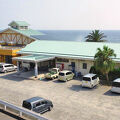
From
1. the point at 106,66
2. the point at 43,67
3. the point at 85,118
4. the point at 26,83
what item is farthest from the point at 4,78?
the point at 85,118

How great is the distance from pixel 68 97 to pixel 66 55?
40.8 feet

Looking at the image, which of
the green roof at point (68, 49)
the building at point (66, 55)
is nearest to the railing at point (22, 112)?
the building at point (66, 55)

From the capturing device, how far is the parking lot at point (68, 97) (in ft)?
60.5

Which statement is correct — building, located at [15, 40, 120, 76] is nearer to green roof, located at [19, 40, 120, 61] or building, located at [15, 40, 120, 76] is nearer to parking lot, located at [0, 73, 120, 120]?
green roof, located at [19, 40, 120, 61]

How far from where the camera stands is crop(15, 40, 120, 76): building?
32.9 metres

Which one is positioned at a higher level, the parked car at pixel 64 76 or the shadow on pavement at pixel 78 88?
the parked car at pixel 64 76

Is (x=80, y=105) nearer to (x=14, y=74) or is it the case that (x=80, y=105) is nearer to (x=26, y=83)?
(x=26, y=83)

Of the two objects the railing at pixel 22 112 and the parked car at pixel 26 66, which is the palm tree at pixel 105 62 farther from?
the parked car at pixel 26 66

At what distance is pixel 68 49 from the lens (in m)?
36.9

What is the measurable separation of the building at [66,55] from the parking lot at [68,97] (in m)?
3.98

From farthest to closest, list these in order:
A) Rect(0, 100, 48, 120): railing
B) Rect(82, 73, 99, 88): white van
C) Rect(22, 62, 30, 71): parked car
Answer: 1. Rect(22, 62, 30, 71): parked car
2. Rect(82, 73, 99, 88): white van
3. Rect(0, 100, 48, 120): railing

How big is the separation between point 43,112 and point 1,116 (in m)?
6.18

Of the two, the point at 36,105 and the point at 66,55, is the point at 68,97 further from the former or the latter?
the point at 66,55

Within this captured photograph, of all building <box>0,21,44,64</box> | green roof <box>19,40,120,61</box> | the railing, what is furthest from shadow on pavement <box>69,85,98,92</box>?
building <box>0,21,44,64</box>
